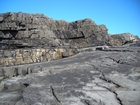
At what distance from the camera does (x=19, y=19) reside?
9234mm

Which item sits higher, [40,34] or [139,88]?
[40,34]

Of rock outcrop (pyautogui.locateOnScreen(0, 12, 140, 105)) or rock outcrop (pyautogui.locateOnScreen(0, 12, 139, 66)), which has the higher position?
rock outcrop (pyautogui.locateOnScreen(0, 12, 139, 66))

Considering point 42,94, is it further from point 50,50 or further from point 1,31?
point 1,31

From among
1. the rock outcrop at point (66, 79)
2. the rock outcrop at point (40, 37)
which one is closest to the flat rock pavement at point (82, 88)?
the rock outcrop at point (66, 79)

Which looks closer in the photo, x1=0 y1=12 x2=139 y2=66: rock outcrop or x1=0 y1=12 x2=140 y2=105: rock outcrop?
x1=0 y1=12 x2=140 y2=105: rock outcrop

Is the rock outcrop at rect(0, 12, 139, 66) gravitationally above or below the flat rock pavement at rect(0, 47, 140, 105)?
above

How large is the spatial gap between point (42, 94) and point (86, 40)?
38.7 ft

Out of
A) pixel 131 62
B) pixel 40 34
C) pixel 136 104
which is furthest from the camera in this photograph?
pixel 40 34

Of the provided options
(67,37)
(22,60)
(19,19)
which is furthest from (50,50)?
(67,37)

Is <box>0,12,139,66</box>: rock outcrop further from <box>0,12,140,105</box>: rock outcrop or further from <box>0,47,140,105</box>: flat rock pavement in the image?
<box>0,47,140,105</box>: flat rock pavement

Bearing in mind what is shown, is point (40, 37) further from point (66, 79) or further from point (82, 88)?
point (82, 88)

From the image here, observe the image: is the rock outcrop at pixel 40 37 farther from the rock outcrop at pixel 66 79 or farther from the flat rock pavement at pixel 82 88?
the flat rock pavement at pixel 82 88

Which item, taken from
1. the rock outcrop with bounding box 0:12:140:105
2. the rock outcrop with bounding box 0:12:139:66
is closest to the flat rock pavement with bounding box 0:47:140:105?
the rock outcrop with bounding box 0:12:140:105


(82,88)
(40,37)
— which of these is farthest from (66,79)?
(40,37)
